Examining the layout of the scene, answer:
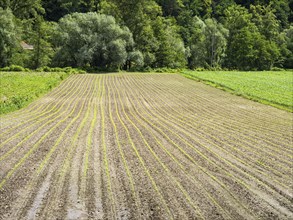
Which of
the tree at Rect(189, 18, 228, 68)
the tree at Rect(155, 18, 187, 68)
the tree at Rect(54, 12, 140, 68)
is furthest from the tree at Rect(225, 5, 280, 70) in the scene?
the tree at Rect(54, 12, 140, 68)

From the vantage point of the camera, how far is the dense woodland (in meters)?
55.9

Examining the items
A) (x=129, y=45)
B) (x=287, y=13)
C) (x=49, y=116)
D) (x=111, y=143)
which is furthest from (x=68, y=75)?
(x=287, y=13)

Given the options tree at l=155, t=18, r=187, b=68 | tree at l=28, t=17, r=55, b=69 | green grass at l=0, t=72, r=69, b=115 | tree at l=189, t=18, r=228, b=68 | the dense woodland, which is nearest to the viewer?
green grass at l=0, t=72, r=69, b=115

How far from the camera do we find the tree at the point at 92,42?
2165 inches

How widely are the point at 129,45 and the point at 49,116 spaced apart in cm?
4367

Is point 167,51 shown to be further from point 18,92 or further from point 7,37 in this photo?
point 18,92

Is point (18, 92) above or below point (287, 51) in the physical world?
below

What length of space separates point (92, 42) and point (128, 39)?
7756mm

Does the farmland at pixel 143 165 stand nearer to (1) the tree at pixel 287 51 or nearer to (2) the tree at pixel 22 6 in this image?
(2) the tree at pixel 22 6

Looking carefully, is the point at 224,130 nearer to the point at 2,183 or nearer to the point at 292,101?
the point at 2,183

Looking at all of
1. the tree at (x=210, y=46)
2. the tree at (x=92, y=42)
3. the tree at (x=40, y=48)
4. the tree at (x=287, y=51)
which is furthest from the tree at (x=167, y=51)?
the tree at (x=287, y=51)

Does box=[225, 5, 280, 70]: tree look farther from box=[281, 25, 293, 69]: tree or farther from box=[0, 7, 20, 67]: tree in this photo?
box=[0, 7, 20, 67]: tree

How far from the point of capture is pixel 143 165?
10609mm

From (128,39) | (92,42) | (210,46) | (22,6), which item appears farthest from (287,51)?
(22,6)
